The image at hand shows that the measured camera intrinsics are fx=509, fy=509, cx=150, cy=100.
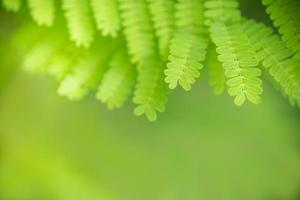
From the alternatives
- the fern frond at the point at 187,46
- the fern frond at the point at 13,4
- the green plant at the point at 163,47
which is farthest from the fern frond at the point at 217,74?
the fern frond at the point at 13,4

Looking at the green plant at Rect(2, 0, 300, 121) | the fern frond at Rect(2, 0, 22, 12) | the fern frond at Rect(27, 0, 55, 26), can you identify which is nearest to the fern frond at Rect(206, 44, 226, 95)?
the green plant at Rect(2, 0, 300, 121)

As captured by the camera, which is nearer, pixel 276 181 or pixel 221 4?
pixel 221 4

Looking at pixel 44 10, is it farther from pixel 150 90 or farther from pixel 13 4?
pixel 150 90

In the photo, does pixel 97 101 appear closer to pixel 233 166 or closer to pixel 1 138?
pixel 1 138

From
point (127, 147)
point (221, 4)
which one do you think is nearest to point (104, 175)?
point (127, 147)

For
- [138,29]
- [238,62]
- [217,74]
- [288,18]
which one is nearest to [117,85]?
[138,29]

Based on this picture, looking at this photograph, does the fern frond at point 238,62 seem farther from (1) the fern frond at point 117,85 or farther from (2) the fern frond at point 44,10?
(2) the fern frond at point 44,10
